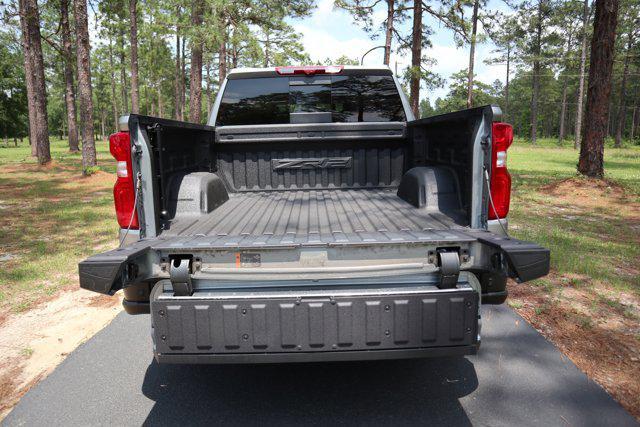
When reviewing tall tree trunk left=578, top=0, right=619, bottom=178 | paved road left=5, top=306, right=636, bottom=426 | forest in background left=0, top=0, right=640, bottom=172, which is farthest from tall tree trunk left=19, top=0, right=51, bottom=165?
tall tree trunk left=578, top=0, right=619, bottom=178

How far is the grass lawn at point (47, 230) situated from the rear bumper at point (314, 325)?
3.25 metres

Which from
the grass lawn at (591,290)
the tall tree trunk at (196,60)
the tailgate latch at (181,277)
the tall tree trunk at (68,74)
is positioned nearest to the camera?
the tailgate latch at (181,277)

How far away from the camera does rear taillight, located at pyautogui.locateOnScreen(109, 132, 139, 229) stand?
2.74 m

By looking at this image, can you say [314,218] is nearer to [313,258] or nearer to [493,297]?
[313,258]

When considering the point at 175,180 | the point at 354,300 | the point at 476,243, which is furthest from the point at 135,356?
the point at 476,243

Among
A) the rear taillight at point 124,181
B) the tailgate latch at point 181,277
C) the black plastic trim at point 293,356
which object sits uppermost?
the rear taillight at point 124,181

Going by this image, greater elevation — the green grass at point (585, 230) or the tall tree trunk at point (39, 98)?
the tall tree trunk at point (39, 98)

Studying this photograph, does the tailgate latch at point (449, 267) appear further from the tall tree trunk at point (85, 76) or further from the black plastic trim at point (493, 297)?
the tall tree trunk at point (85, 76)

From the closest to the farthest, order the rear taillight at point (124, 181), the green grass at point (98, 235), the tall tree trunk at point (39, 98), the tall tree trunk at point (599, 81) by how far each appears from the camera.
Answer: the rear taillight at point (124, 181), the green grass at point (98, 235), the tall tree trunk at point (599, 81), the tall tree trunk at point (39, 98)

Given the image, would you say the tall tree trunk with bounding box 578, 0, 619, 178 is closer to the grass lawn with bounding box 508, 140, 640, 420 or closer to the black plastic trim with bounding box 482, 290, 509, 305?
the grass lawn with bounding box 508, 140, 640, 420

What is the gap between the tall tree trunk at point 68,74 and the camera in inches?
739

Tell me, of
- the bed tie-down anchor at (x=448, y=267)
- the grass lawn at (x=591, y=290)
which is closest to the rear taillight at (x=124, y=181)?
the bed tie-down anchor at (x=448, y=267)

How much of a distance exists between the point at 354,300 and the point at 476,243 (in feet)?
2.58

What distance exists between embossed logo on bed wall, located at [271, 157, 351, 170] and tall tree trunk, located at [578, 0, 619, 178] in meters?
10.1
